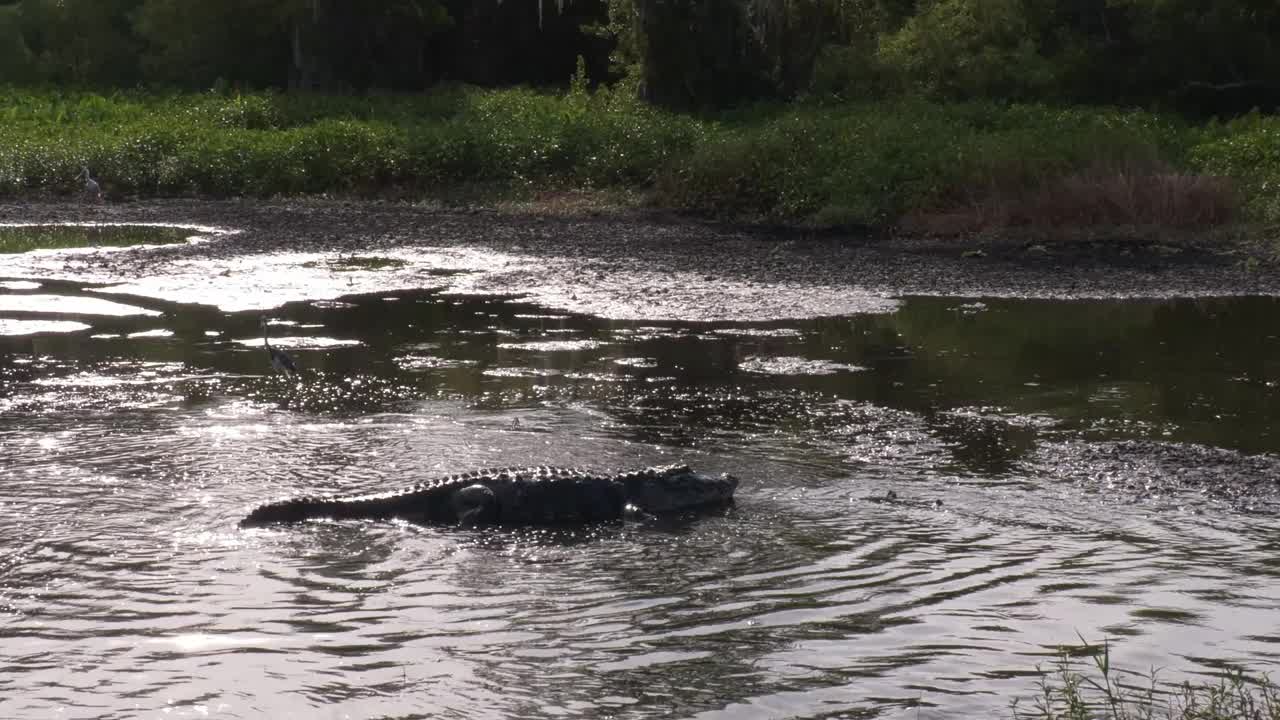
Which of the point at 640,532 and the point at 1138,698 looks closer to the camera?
the point at 1138,698

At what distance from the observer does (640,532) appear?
730cm

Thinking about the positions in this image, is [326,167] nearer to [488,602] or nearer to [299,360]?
[299,360]

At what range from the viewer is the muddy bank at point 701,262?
1534cm

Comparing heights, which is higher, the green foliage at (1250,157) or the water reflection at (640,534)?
the green foliage at (1250,157)

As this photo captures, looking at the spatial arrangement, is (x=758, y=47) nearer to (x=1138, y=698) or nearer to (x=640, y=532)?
(x=640, y=532)

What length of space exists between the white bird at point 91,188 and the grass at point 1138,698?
22914 millimetres

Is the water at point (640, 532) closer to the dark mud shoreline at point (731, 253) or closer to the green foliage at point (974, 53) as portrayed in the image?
the dark mud shoreline at point (731, 253)

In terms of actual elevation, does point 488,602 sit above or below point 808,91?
below

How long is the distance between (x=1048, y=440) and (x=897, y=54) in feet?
71.0

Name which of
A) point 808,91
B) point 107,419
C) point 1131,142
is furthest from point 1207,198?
point 107,419

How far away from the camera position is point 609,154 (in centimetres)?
2492

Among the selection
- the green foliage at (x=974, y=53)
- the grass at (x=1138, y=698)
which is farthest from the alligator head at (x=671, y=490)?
the green foliage at (x=974, y=53)

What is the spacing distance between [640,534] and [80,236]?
15979 millimetres

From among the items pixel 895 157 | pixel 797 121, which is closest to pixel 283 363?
pixel 895 157
